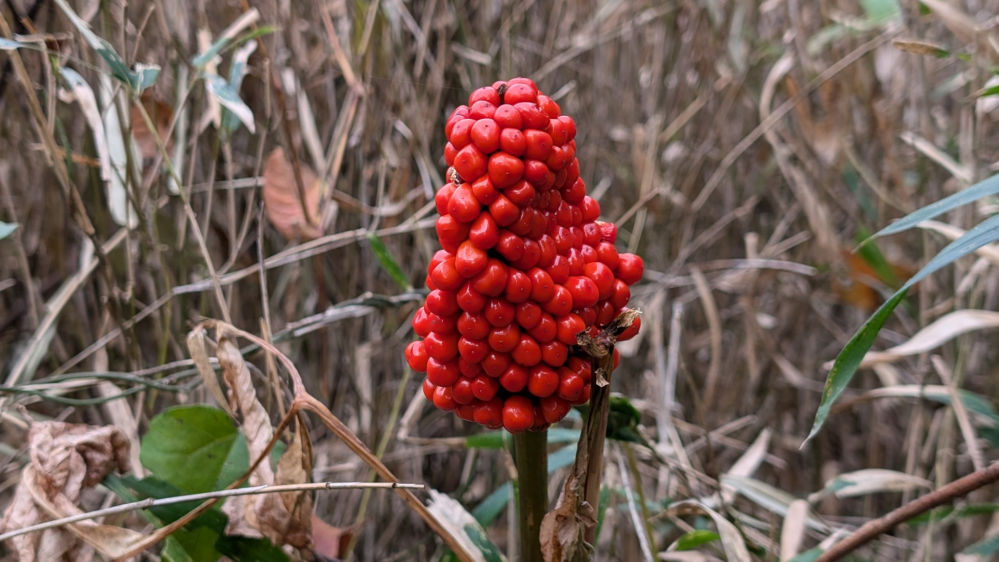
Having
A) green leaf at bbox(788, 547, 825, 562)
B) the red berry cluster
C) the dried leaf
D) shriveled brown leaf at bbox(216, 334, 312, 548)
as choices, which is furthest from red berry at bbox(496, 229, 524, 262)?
the dried leaf

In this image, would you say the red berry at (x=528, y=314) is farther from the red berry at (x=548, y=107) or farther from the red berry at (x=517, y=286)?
the red berry at (x=548, y=107)

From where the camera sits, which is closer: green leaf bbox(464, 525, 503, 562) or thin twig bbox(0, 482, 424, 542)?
thin twig bbox(0, 482, 424, 542)

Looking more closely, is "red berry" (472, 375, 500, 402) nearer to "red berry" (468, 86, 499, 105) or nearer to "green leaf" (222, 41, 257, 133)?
"red berry" (468, 86, 499, 105)

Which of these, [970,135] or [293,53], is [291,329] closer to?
[293,53]

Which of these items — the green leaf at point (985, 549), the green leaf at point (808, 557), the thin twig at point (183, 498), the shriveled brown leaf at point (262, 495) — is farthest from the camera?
the green leaf at point (985, 549)

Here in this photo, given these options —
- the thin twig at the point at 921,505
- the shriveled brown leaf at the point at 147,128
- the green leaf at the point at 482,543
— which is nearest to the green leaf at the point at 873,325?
the thin twig at the point at 921,505

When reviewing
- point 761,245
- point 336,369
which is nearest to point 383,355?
point 336,369

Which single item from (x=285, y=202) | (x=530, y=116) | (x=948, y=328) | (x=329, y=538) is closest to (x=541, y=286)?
(x=530, y=116)

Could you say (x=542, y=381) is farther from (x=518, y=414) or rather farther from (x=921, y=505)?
(x=921, y=505)
